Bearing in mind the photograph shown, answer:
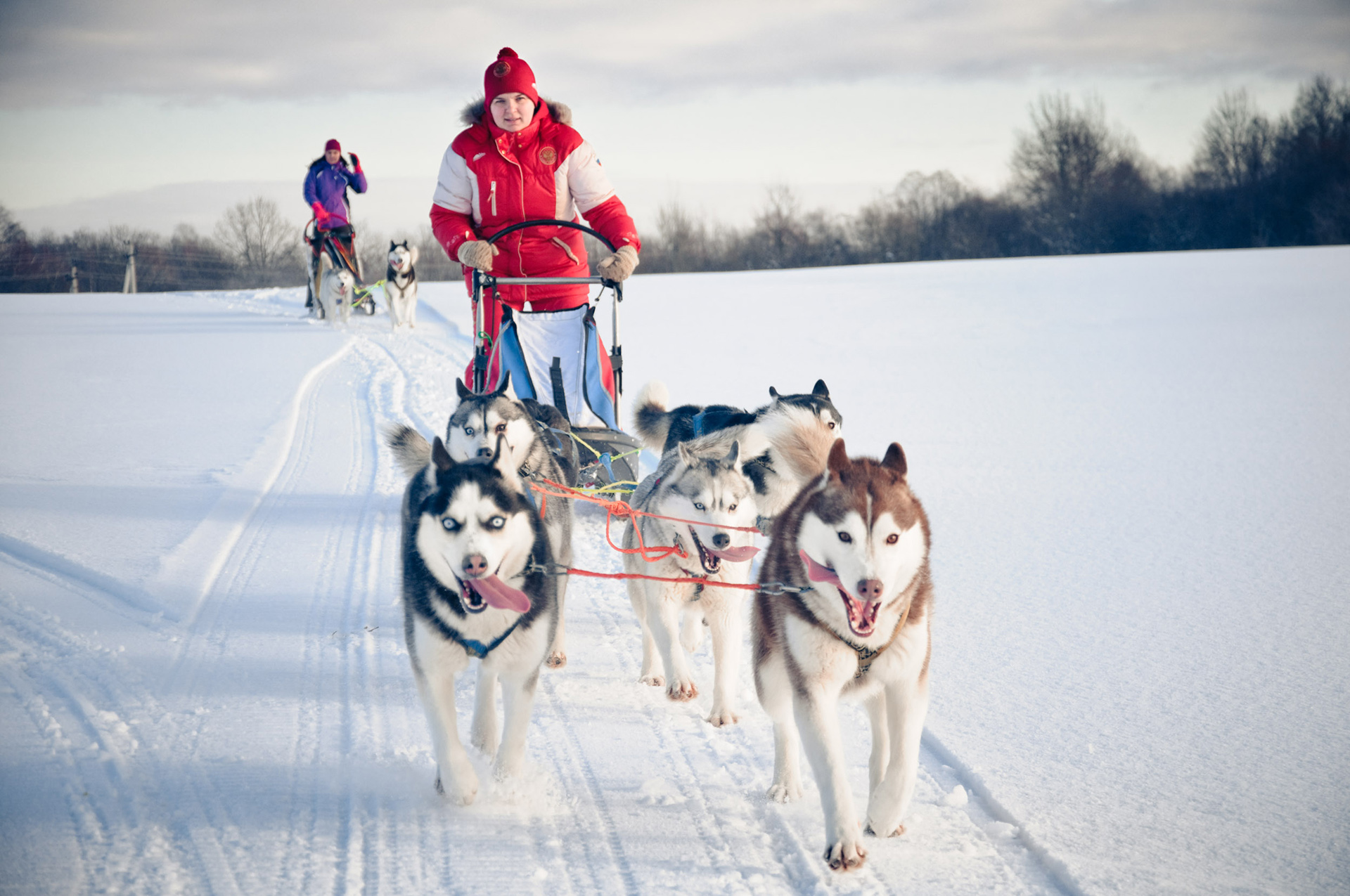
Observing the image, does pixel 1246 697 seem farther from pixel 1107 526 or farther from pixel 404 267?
pixel 404 267

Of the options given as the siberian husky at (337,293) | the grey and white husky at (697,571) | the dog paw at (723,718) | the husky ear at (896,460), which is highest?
the siberian husky at (337,293)

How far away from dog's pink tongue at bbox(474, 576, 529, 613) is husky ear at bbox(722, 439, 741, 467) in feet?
Answer: 3.32

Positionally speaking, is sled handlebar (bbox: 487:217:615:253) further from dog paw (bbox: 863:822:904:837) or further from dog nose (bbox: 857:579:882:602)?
dog paw (bbox: 863:822:904:837)

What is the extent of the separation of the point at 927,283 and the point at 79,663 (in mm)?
16099

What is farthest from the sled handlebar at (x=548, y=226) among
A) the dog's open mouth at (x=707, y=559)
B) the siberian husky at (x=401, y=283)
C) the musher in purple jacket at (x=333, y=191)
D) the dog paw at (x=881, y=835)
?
the musher in purple jacket at (x=333, y=191)

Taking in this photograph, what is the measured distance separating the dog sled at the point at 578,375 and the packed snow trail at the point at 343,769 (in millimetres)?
558

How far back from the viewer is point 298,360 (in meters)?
9.34

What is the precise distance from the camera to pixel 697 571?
2787 mm

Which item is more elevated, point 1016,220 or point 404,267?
point 1016,220

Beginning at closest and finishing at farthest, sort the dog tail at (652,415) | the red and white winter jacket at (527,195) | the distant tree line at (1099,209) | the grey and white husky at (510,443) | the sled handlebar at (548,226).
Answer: the grey and white husky at (510,443) → the sled handlebar at (548,226) → the red and white winter jacket at (527,195) → the dog tail at (652,415) → the distant tree line at (1099,209)

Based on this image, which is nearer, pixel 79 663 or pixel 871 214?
pixel 79 663

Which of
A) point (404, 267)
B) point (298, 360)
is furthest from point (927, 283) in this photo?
point (298, 360)

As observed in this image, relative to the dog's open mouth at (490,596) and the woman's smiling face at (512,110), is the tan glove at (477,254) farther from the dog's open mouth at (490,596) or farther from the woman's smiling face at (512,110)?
the dog's open mouth at (490,596)

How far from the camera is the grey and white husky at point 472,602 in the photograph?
2.09m
